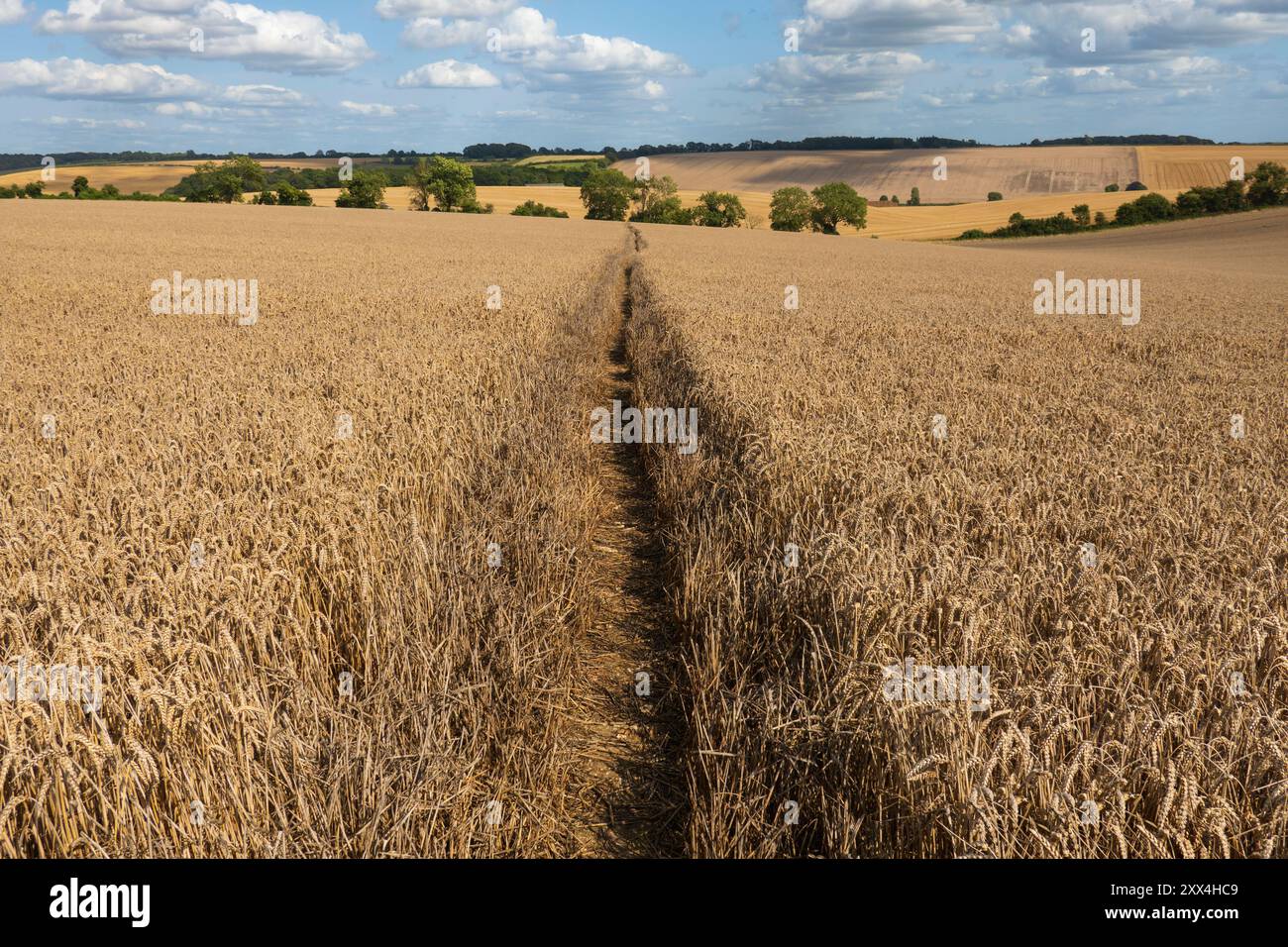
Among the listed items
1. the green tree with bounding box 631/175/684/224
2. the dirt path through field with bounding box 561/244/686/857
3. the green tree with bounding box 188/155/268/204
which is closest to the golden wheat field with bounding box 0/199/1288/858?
the dirt path through field with bounding box 561/244/686/857

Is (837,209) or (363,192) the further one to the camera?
(837,209)

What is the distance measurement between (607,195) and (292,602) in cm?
9653

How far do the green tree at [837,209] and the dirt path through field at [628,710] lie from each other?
304 feet

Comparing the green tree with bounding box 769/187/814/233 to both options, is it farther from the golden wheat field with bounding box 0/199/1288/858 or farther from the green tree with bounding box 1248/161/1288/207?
the golden wheat field with bounding box 0/199/1288/858

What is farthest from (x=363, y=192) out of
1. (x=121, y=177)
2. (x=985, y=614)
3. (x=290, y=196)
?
(x=985, y=614)

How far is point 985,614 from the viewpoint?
296cm

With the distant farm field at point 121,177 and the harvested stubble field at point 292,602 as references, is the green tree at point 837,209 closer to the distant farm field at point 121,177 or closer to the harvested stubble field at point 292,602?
the distant farm field at point 121,177

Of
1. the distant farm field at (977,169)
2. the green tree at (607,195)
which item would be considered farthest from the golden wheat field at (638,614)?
the distant farm field at (977,169)

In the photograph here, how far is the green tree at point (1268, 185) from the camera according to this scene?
78562 mm

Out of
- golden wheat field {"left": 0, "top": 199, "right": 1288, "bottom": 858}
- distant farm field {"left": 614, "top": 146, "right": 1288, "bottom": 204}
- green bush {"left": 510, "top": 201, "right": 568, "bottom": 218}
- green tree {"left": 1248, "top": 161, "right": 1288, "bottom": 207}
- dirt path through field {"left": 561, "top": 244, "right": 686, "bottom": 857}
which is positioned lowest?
dirt path through field {"left": 561, "top": 244, "right": 686, "bottom": 857}

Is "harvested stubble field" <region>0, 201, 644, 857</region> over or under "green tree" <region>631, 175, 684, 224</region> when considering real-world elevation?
under

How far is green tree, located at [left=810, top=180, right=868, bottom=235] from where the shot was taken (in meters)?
91.4

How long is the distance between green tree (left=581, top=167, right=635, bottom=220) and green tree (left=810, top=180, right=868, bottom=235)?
74.7ft

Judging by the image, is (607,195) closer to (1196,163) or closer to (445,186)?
(445,186)
